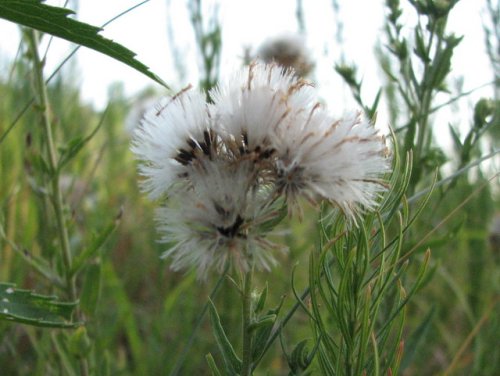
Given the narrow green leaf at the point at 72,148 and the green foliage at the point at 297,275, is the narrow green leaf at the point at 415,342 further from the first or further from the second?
the narrow green leaf at the point at 72,148

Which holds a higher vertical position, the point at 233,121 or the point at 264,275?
the point at 233,121

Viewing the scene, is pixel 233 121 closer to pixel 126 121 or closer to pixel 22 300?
pixel 22 300

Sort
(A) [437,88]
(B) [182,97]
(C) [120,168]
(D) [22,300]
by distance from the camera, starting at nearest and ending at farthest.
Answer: (B) [182,97]
(D) [22,300]
(A) [437,88]
(C) [120,168]

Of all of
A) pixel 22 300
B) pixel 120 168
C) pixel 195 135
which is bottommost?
pixel 22 300

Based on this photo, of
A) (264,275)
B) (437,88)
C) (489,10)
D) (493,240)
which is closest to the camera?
(437,88)

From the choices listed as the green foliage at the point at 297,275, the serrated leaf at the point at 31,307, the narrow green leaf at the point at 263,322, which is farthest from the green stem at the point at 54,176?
the narrow green leaf at the point at 263,322

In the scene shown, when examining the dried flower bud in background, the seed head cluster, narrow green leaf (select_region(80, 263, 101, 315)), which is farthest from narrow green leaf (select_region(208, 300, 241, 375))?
the dried flower bud in background

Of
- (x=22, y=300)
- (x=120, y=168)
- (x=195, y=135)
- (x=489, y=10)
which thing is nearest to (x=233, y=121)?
(x=195, y=135)
